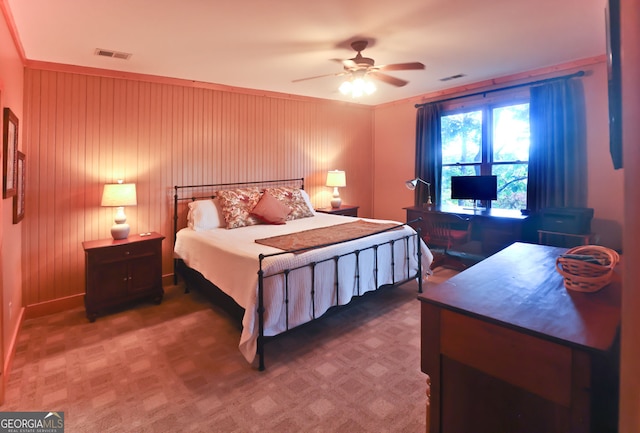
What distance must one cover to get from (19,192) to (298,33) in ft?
9.17

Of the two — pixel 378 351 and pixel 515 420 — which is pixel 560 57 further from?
pixel 515 420

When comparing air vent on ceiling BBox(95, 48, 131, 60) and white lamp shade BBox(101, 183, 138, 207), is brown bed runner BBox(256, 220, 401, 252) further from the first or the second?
air vent on ceiling BBox(95, 48, 131, 60)

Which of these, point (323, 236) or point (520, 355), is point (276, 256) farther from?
point (520, 355)

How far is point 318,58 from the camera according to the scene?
11.7ft

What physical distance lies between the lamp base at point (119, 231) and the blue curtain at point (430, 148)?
14.1 ft

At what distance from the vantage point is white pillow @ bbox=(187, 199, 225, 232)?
3871 mm

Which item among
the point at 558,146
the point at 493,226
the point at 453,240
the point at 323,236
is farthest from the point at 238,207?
the point at 558,146

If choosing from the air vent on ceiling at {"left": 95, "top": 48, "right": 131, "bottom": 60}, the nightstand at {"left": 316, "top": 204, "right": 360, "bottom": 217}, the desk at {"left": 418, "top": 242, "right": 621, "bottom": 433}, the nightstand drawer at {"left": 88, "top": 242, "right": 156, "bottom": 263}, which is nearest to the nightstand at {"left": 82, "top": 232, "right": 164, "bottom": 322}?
the nightstand drawer at {"left": 88, "top": 242, "right": 156, "bottom": 263}

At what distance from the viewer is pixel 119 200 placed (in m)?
3.34

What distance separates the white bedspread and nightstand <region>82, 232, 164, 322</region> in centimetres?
35

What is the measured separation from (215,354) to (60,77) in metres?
3.19

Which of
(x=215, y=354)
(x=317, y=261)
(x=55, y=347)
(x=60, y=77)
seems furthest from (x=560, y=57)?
(x=55, y=347)

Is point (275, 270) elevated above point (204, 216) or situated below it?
below

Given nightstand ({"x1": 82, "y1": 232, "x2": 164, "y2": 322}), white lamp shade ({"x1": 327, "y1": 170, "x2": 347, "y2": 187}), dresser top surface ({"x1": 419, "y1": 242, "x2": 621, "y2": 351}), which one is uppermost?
white lamp shade ({"x1": 327, "y1": 170, "x2": 347, "y2": 187})
